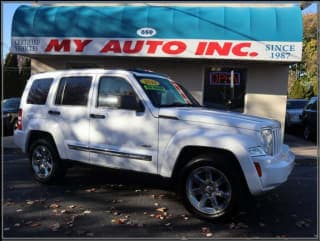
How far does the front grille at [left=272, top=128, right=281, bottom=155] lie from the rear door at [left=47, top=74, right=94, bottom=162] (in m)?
2.92

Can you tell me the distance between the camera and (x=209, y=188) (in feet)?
19.2

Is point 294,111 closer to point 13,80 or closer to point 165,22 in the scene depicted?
point 165,22

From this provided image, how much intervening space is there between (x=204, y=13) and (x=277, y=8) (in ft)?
6.94

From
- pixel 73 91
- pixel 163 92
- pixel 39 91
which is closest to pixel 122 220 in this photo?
pixel 163 92

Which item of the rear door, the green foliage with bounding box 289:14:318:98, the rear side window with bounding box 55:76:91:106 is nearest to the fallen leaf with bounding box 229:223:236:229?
the rear door

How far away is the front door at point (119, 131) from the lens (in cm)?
636

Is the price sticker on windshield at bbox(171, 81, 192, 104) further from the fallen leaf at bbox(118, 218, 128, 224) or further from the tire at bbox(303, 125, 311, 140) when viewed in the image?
the tire at bbox(303, 125, 311, 140)

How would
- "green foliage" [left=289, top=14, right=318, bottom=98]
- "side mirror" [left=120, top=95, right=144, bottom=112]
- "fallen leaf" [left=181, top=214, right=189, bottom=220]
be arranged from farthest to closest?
"green foliage" [left=289, top=14, right=318, bottom=98]
"side mirror" [left=120, top=95, right=144, bottom=112]
"fallen leaf" [left=181, top=214, right=189, bottom=220]

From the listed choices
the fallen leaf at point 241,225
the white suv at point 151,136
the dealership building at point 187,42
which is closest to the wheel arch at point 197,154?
the white suv at point 151,136

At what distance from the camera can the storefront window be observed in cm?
1347

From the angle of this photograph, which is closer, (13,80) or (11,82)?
(11,82)

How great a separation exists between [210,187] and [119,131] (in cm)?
169

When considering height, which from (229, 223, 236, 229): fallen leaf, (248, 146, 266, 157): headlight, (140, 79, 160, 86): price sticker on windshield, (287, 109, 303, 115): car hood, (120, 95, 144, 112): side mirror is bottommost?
(229, 223, 236, 229): fallen leaf

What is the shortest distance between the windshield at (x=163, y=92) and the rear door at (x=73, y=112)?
3.34ft
